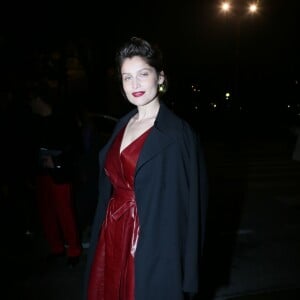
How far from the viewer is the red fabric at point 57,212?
4.27 m

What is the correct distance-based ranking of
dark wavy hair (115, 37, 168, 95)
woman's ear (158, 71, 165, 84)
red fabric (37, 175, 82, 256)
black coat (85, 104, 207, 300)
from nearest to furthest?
black coat (85, 104, 207, 300)
dark wavy hair (115, 37, 168, 95)
woman's ear (158, 71, 165, 84)
red fabric (37, 175, 82, 256)

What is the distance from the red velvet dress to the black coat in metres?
0.09

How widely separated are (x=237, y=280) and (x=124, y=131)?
2.40 m

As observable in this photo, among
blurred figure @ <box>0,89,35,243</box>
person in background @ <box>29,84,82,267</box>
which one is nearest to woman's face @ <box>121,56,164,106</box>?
person in background @ <box>29,84,82,267</box>

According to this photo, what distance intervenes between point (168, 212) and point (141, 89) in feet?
2.37

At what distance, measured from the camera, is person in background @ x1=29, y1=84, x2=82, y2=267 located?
4145 millimetres

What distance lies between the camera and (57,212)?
4.38 meters

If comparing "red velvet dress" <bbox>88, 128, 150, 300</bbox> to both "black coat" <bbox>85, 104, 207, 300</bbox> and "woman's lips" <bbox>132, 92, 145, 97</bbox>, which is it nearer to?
"black coat" <bbox>85, 104, 207, 300</bbox>

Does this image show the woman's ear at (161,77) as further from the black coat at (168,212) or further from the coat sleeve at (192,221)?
the coat sleeve at (192,221)

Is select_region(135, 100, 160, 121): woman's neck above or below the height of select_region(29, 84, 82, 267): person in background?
above

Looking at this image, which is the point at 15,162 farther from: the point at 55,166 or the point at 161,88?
the point at 161,88

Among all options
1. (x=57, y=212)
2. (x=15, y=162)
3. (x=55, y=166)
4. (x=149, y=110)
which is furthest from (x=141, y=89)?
(x=15, y=162)

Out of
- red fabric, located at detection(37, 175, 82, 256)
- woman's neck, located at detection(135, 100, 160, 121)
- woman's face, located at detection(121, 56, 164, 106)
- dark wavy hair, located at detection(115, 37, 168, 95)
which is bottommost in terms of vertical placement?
red fabric, located at detection(37, 175, 82, 256)

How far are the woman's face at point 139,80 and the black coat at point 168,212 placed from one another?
0.65 ft
